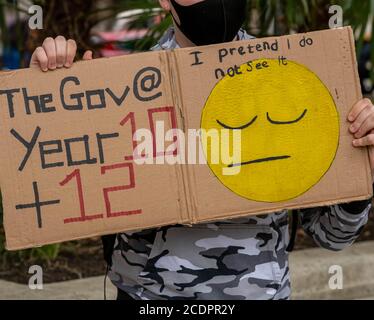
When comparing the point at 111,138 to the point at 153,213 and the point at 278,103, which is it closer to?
the point at 153,213

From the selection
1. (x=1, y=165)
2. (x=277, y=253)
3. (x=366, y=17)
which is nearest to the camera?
(x=1, y=165)

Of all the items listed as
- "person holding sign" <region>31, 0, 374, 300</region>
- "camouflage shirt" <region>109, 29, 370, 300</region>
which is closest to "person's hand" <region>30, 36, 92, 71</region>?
"person holding sign" <region>31, 0, 374, 300</region>

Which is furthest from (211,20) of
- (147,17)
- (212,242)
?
(147,17)

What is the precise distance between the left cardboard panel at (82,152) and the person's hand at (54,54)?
20 millimetres

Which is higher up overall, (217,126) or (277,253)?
(217,126)

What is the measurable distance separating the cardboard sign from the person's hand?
20mm

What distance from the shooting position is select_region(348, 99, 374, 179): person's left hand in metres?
2.21

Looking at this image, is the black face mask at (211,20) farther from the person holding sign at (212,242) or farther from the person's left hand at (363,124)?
the person's left hand at (363,124)

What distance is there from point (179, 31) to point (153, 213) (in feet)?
1.56

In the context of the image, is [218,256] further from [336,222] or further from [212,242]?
[336,222]

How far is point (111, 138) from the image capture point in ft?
7.27

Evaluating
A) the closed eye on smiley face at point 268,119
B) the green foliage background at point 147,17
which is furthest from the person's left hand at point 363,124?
the green foliage background at point 147,17
